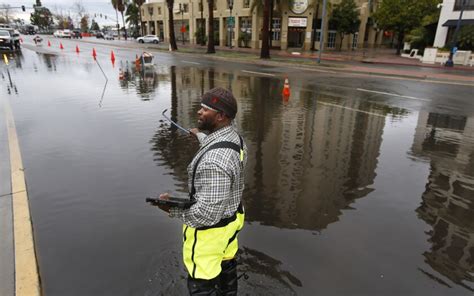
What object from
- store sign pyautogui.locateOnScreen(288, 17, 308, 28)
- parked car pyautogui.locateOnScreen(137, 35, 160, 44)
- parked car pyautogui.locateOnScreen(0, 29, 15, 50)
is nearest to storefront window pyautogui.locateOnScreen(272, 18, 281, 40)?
store sign pyautogui.locateOnScreen(288, 17, 308, 28)

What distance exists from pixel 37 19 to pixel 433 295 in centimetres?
15974

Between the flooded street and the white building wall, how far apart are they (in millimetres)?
27107

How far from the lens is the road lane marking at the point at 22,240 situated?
3148 mm

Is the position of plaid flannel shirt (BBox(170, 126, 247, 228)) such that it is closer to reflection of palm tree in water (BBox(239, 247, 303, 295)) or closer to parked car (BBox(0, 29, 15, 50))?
reflection of palm tree in water (BBox(239, 247, 303, 295))

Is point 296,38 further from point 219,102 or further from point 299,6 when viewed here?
point 219,102

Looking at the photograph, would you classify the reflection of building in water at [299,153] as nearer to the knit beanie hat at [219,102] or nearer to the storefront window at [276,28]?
the knit beanie hat at [219,102]

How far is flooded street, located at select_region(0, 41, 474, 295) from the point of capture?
11.5ft

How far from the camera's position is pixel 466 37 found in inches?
1156

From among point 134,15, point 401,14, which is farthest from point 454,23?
point 134,15

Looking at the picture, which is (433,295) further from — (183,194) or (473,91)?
(473,91)

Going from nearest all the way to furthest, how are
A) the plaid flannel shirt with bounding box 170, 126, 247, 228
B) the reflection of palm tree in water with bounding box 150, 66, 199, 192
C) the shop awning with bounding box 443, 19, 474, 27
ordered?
the plaid flannel shirt with bounding box 170, 126, 247, 228, the reflection of palm tree in water with bounding box 150, 66, 199, 192, the shop awning with bounding box 443, 19, 474, 27

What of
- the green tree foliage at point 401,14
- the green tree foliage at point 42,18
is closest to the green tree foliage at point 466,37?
the green tree foliage at point 401,14

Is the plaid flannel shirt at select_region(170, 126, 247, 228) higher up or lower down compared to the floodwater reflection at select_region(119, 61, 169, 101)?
higher up

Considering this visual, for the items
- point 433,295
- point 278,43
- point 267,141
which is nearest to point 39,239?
point 433,295
